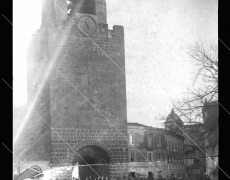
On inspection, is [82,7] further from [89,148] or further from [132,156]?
[132,156]

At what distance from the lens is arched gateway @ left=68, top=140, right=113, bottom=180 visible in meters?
18.7

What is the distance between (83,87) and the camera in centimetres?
1891

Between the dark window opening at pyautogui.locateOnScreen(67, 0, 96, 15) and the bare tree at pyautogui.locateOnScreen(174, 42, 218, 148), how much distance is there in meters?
6.18

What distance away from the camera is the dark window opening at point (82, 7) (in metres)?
19.7

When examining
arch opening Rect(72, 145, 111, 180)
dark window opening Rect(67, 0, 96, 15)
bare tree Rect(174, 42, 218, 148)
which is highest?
dark window opening Rect(67, 0, 96, 15)

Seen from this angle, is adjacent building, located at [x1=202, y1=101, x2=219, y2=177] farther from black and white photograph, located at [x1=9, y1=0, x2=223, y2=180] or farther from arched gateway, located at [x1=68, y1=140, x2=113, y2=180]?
arched gateway, located at [x1=68, y1=140, x2=113, y2=180]

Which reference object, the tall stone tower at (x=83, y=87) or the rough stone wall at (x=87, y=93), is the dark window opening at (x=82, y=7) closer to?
the tall stone tower at (x=83, y=87)

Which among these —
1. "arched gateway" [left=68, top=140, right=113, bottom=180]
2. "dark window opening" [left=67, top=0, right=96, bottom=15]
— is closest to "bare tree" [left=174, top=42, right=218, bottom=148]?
"arched gateway" [left=68, top=140, right=113, bottom=180]

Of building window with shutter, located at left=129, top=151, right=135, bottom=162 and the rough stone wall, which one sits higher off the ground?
the rough stone wall

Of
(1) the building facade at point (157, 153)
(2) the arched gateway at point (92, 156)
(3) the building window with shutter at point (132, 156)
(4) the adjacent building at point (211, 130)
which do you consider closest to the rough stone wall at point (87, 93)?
(2) the arched gateway at point (92, 156)

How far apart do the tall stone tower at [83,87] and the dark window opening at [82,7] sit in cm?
26

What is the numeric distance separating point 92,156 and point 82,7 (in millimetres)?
7418
